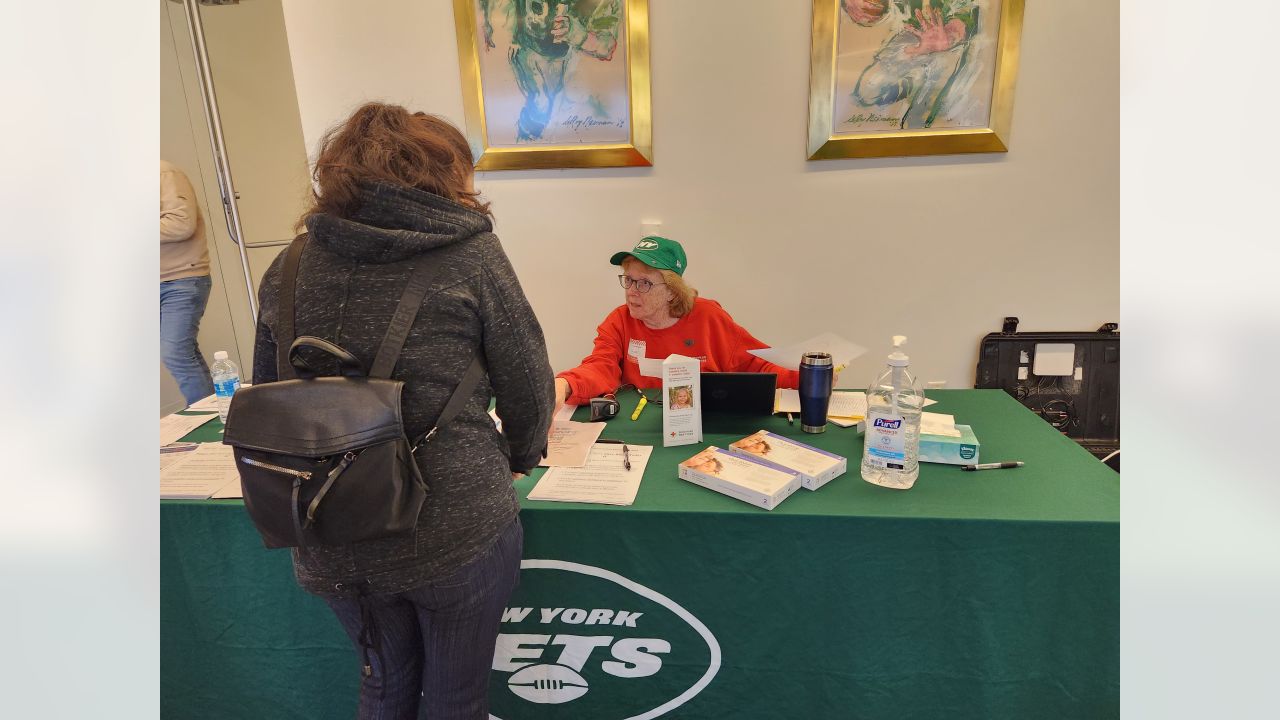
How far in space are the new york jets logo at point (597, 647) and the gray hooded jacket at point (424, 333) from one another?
12.9 inches

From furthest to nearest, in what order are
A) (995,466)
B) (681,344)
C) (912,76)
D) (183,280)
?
(183,280) → (912,76) → (681,344) → (995,466)

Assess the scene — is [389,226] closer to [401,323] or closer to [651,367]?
[401,323]

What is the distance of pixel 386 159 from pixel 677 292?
4.18 feet

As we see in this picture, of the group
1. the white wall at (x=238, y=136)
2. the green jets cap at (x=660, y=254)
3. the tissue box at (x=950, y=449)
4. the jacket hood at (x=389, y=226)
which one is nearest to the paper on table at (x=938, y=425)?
the tissue box at (x=950, y=449)

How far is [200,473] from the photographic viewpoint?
1541mm

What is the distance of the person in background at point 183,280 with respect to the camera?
9.31 feet

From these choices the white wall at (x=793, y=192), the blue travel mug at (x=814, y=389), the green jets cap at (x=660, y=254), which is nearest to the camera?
the blue travel mug at (x=814, y=389)

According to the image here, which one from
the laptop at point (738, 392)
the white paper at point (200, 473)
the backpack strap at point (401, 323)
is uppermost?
the backpack strap at point (401, 323)

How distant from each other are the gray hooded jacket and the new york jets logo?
0.33m

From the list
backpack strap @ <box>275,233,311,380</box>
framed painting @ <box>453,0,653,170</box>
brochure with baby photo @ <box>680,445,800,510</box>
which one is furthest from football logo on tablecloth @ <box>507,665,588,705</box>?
framed painting @ <box>453,0,653,170</box>

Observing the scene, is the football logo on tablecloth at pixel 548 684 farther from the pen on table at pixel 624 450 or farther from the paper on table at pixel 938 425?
the paper on table at pixel 938 425

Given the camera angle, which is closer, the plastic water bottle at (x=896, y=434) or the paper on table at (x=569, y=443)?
the plastic water bottle at (x=896, y=434)
